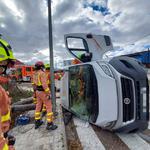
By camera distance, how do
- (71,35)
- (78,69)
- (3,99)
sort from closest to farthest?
(3,99), (78,69), (71,35)

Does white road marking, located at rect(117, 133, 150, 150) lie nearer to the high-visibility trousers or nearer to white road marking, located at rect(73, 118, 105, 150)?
white road marking, located at rect(73, 118, 105, 150)

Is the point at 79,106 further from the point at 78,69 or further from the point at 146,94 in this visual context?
the point at 146,94

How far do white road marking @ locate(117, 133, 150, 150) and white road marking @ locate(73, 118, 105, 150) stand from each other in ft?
1.89

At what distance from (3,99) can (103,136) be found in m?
3.40

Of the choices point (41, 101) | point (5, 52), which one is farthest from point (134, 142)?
point (5, 52)

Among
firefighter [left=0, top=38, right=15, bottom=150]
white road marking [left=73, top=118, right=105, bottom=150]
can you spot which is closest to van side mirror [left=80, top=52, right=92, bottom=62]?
white road marking [left=73, top=118, right=105, bottom=150]

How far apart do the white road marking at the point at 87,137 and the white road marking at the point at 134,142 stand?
0.58 metres

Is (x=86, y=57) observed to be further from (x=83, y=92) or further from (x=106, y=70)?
(x=106, y=70)

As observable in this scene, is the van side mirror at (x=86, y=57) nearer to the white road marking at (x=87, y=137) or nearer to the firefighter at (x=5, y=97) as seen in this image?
the white road marking at (x=87, y=137)

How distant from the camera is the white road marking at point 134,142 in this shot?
389 cm

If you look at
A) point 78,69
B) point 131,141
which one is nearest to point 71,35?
point 78,69

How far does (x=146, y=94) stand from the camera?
4156 mm

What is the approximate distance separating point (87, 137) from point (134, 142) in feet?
3.53

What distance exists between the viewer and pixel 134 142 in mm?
4145
